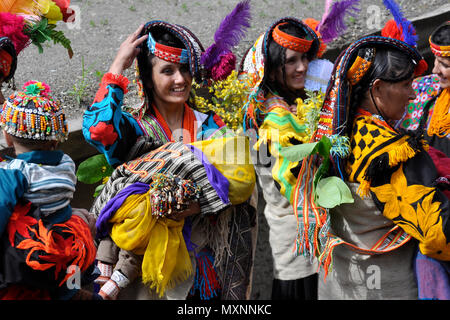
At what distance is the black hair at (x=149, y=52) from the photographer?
3160mm

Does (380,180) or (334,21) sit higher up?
(334,21)

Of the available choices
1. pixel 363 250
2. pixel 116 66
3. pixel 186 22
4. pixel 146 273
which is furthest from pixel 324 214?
pixel 186 22

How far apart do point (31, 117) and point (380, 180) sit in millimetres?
1585

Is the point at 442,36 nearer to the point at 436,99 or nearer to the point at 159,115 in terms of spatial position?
the point at 436,99

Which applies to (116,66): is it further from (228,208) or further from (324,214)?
(324,214)

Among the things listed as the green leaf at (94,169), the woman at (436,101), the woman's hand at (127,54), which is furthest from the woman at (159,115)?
the woman at (436,101)

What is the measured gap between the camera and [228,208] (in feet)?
9.71

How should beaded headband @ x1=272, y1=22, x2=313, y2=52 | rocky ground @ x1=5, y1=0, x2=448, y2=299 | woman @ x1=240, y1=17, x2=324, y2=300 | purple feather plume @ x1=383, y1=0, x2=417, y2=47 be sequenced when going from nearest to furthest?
purple feather plume @ x1=383, y1=0, x2=417, y2=47 → woman @ x1=240, y1=17, x2=324, y2=300 → beaded headband @ x1=272, y1=22, x2=313, y2=52 → rocky ground @ x1=5, y1=0, x2=448, y2=299

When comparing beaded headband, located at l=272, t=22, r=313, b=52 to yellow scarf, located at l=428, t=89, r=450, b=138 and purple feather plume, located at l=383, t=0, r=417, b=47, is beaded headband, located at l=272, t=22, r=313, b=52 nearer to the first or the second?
purple feather plume, located at l=383, t=0, r=417, b=47

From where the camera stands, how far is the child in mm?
2162

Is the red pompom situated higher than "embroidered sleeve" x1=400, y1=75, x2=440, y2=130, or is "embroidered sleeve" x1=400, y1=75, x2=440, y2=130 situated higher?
the red pompom

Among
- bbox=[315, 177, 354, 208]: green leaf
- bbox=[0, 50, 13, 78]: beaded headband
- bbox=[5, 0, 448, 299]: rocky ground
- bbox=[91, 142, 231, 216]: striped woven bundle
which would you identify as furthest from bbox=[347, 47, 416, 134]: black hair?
bbox=[5, 0, 448, 299]: rocky ground

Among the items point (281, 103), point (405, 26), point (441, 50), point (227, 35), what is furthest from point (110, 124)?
point (441, 50)

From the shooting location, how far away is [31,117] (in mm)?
2273
